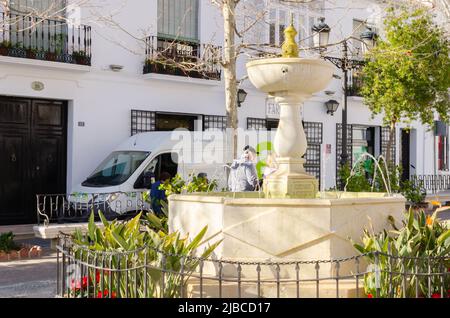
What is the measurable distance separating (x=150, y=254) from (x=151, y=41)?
11.6 m

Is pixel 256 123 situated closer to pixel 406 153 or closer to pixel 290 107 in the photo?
pixel 406 153

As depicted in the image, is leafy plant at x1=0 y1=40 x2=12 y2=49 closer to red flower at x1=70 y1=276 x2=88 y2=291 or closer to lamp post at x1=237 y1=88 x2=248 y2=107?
lamp post at x1=237 y1=88 x2=248 y2=107

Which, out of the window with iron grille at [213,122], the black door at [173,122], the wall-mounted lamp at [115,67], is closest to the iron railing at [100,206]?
the wall-mounted lamp at [115,67]

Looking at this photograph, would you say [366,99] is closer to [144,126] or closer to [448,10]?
[144,126]

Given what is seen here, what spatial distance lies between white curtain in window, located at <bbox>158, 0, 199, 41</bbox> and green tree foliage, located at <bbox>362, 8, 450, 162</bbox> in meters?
5.07

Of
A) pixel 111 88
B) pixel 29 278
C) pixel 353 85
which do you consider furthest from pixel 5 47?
pixel 353 85

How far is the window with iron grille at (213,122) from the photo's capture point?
18578 millimetres

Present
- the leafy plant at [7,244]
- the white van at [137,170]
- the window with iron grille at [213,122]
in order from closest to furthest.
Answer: the leafy plant at [7,244]
the white van at [137,170]
the window with iron grille at [213,122]

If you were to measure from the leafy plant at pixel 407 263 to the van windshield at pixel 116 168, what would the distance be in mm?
8040

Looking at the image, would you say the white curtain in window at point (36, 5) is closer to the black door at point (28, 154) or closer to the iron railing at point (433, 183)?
the black door at point (28, 154)

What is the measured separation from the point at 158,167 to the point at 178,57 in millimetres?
4151

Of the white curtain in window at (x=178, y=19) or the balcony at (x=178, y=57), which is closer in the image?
the balcony at (x=178, y=57)

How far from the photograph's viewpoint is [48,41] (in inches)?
602

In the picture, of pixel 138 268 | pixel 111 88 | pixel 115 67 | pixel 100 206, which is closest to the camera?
pixel 138 268
